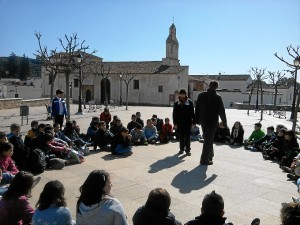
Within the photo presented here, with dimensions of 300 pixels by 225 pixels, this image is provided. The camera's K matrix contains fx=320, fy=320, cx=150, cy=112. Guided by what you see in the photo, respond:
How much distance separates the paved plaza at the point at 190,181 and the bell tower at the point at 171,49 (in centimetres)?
4699

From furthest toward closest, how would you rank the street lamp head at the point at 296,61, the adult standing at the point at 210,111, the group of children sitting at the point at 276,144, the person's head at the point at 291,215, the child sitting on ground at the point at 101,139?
the street lamp head at the point at 296,61, the child sitting on ground at the point at 101,139, the adult standing at the point at 210,111, the group of children sitting at the point at 276,144, the person's head at the point at 291,215

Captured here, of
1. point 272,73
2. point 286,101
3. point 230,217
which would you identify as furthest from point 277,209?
point 286,101

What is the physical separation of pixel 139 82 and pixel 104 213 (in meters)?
49.3

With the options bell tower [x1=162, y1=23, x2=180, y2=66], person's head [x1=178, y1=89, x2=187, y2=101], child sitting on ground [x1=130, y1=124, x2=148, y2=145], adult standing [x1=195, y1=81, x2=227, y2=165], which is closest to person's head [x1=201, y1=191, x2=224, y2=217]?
adult standing [x1=195, y1=81, x2=227, y2=165]

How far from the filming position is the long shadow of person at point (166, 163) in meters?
7.23

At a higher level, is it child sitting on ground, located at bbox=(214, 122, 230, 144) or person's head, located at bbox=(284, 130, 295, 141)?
person's head, located at bbox=(284, 130, 295, 141)

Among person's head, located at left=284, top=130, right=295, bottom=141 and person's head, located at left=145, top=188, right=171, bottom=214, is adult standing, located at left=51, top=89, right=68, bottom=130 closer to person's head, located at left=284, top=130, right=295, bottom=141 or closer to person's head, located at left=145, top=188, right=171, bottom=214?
person's head, located at left=284, top=130, right=295, bottom=141

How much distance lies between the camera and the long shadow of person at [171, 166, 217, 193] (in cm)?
579

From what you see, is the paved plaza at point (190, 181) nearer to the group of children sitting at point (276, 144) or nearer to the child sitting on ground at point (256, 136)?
the group of children sitting at point (276, 144)

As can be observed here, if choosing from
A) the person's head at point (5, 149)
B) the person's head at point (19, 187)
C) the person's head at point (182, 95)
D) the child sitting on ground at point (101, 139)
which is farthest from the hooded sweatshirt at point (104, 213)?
the child sitting on ground at point (101, 139)

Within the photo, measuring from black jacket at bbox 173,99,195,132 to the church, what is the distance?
3995cm

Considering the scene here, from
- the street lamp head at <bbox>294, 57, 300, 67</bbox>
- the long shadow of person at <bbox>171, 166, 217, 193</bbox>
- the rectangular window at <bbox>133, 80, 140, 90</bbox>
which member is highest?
the street lamp head at <bbox>294, 57, 300, 67</bbox>

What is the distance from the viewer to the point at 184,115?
8.60 metres

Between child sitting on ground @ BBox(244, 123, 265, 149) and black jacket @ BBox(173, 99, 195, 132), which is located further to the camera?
child sitting on ground @ BBox(244, 123, 265, 149)
